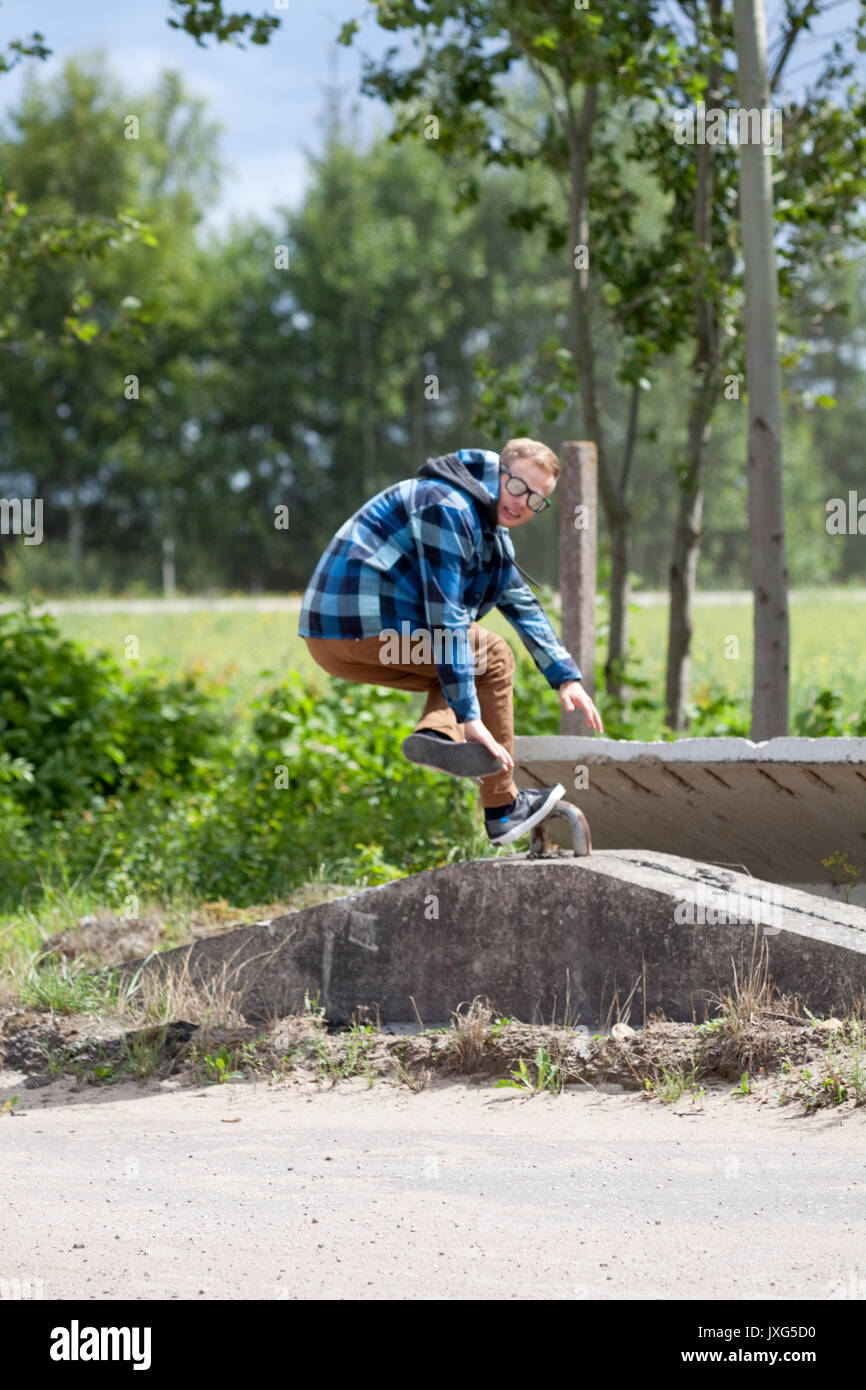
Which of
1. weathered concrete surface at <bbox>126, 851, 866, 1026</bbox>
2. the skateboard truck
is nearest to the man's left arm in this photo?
the skateboard truck

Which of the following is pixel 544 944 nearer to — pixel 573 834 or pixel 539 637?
pixel 573 834

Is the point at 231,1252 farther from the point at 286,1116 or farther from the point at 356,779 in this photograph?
the point at 356,779

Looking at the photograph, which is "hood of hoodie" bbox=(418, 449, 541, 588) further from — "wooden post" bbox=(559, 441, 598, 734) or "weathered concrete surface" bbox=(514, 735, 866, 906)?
"wooden post" bbox=(559, 441, 598, 734)

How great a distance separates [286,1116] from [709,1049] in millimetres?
1422

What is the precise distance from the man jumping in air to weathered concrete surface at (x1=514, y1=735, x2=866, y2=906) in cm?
58

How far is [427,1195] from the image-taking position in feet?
12.3

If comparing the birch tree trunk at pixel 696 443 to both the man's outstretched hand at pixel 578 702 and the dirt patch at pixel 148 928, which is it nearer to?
the dirt patch at pixel 148 928

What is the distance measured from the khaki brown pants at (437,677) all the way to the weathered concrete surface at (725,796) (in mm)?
616

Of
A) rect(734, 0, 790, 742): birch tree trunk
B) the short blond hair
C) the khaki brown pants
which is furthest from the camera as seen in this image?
rect(734, 0, 790, 742): birch tree trunk

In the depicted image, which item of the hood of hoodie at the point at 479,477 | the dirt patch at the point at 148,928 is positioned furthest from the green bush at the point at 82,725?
the hood of hoodie at the point at 479,477

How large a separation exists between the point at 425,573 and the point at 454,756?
641 millimetres

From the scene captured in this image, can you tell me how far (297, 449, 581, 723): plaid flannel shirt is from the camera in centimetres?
478

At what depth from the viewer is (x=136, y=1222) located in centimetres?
360
